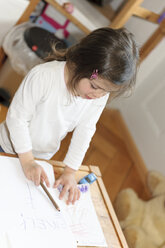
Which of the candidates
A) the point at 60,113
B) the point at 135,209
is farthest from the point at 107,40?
the point at 135,209

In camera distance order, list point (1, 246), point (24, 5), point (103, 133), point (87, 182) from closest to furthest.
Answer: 1. point (1, 246)
2. point (87, 182)
3. point (24, 5)
4. point (103, 133)

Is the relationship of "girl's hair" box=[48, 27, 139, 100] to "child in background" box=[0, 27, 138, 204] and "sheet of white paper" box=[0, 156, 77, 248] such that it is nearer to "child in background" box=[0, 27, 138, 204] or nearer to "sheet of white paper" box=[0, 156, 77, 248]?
"child in background" box=[0, 27, 138, 204]

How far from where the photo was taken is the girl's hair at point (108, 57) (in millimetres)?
541

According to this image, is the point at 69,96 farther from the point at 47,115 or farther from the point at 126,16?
the point at 126,16

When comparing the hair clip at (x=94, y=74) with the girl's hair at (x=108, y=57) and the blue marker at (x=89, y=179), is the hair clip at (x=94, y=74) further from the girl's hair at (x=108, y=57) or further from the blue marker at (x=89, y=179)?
the blue marker at (x=89, y=179)

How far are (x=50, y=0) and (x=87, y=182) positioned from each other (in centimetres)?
100

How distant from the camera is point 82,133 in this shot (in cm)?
75

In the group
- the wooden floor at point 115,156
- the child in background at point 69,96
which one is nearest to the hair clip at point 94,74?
the child in background at point 69,96

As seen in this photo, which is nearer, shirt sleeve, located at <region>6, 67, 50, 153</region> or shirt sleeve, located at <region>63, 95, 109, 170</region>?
shirt sleeve, located at <region>6, 67, 50, 153</region>

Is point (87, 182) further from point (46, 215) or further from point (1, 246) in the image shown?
point (1, 246)

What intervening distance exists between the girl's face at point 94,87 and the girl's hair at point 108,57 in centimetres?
1

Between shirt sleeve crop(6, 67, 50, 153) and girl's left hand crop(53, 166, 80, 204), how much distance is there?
11cm

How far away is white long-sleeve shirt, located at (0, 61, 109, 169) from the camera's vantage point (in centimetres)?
62

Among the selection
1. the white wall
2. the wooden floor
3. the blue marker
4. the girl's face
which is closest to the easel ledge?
the blue marker
